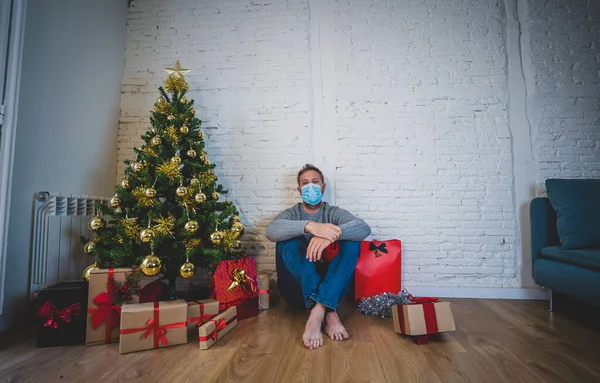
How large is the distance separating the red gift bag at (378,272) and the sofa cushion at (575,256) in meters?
0.98

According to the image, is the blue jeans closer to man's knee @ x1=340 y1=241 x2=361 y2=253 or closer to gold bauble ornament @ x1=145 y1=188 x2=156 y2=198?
man's knee @ x1=340 y1=241 x2=361 y2=253

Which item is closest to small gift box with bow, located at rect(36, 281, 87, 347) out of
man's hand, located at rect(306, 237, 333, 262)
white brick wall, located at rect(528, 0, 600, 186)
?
man's hand, located at rect(306, 237, 333, 262)

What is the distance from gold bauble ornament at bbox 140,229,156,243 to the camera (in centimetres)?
Answer: 165

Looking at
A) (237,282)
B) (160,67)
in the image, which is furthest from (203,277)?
(160,67)

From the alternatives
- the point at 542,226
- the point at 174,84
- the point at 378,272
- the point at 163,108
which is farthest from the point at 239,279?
the point at 542,226

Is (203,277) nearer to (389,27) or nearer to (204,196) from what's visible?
(204,196)

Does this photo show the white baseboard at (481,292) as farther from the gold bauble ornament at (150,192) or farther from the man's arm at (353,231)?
the gold bauble ornament at (150,192)

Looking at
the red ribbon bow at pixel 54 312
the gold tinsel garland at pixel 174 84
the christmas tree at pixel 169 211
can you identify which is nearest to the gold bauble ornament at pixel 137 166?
the christmas tree at pixel 169 211

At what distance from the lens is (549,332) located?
158cm

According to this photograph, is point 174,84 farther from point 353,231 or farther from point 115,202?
point 353,231

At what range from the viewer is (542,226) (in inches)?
82.3

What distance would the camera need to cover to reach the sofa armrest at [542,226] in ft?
6.81

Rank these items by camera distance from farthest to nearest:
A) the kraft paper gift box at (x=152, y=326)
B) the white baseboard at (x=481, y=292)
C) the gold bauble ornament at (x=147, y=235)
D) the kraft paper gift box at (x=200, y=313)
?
the white baseboard at (x=481, y=292) → the gold bauble ornament at (x=147, y=235) → the kraft paper gift box at (x=200, y=313) → the kraft paper gift box at (x=152, y=326)

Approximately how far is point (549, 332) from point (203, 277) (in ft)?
7.66
